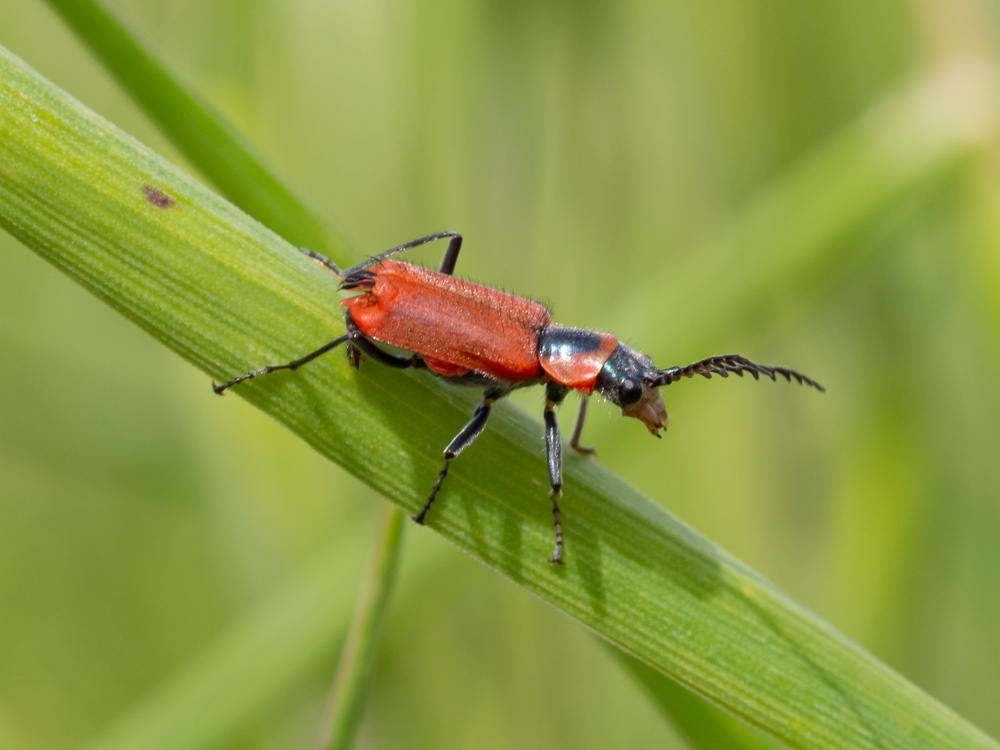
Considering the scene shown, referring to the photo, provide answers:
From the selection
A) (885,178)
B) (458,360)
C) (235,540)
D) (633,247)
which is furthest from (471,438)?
(633,247)

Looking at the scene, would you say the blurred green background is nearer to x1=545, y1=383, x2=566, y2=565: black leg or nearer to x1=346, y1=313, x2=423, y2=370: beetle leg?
x1=545, y1=383, x2=566, y2=565: black leg

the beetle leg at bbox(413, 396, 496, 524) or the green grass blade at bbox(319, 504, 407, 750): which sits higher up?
the beetle leg at bbox(413, 396, 496, 524)

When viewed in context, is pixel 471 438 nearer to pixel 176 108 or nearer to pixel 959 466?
pixel 176 108

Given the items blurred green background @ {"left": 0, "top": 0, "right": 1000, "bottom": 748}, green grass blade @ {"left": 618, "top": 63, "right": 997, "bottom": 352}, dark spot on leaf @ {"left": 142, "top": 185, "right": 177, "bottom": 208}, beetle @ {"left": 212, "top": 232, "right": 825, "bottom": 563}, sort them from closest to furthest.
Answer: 1. dark spot on leaf @ {"left": 142, "top": 185, "right": 177, "bottom": 208}
2. beetle @ {"left": 212, "top": 232, "right": 825, "bottom": 563}
3. green grass blade @ {"left": 618, "top": 63, "right": 997, "bottom": 352}
4. blurred green background @ {"left": 0, "top": 0, "right": 1000, "bottom": 748}

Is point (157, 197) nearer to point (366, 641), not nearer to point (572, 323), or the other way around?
point (366, 641)

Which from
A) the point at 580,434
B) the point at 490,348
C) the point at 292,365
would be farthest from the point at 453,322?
the point at 292,365

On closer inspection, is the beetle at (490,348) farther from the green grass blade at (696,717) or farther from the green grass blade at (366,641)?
the green grass blade at (696,717)

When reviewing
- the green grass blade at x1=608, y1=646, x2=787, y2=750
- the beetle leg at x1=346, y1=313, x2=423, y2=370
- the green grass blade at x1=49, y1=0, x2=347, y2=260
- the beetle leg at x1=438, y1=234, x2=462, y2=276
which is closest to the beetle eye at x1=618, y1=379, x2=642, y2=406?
the beetle leg at x1=438, y1=234, x2=462, y2=276
